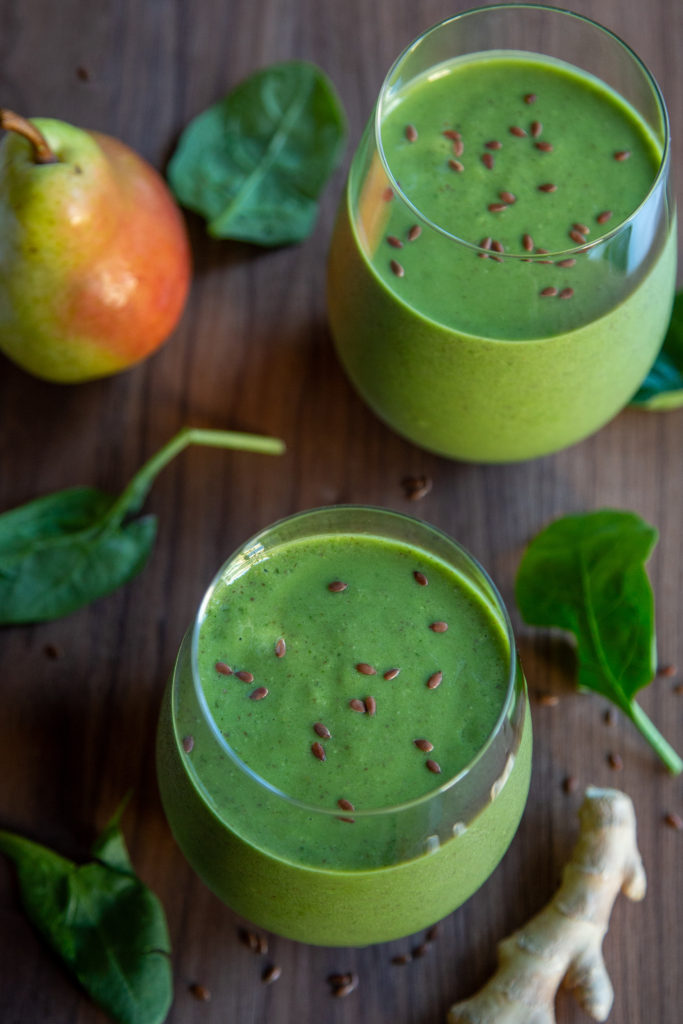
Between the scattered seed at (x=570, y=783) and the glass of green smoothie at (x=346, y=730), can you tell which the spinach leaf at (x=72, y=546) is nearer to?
the glass of green smoothie at (x=346, y=730)

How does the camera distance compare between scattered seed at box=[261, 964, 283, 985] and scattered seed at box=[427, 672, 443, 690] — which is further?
scattered seed at box=[261, 964, 283, 985]

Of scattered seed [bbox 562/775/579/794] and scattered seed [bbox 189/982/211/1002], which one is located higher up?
scattered seed [bbox 562/775/579/794]

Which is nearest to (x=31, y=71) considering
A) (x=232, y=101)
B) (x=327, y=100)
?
(x=232, y=101)

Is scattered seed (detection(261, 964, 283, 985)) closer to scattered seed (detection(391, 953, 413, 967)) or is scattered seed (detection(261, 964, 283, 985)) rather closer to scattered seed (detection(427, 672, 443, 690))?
scattered seed (detection(391, 953, 413, 967))

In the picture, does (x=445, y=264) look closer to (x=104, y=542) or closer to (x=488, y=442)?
(x=488, y=442)

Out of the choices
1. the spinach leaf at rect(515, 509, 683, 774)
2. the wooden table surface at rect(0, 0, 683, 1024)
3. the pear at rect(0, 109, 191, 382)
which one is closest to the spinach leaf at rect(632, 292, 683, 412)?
the wooden table surface at rect(0, 0, 683, 1024)

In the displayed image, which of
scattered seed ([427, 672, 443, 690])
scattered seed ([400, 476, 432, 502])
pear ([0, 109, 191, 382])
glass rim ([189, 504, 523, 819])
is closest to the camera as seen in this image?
glass rim ([189, 504, 523, 819])
